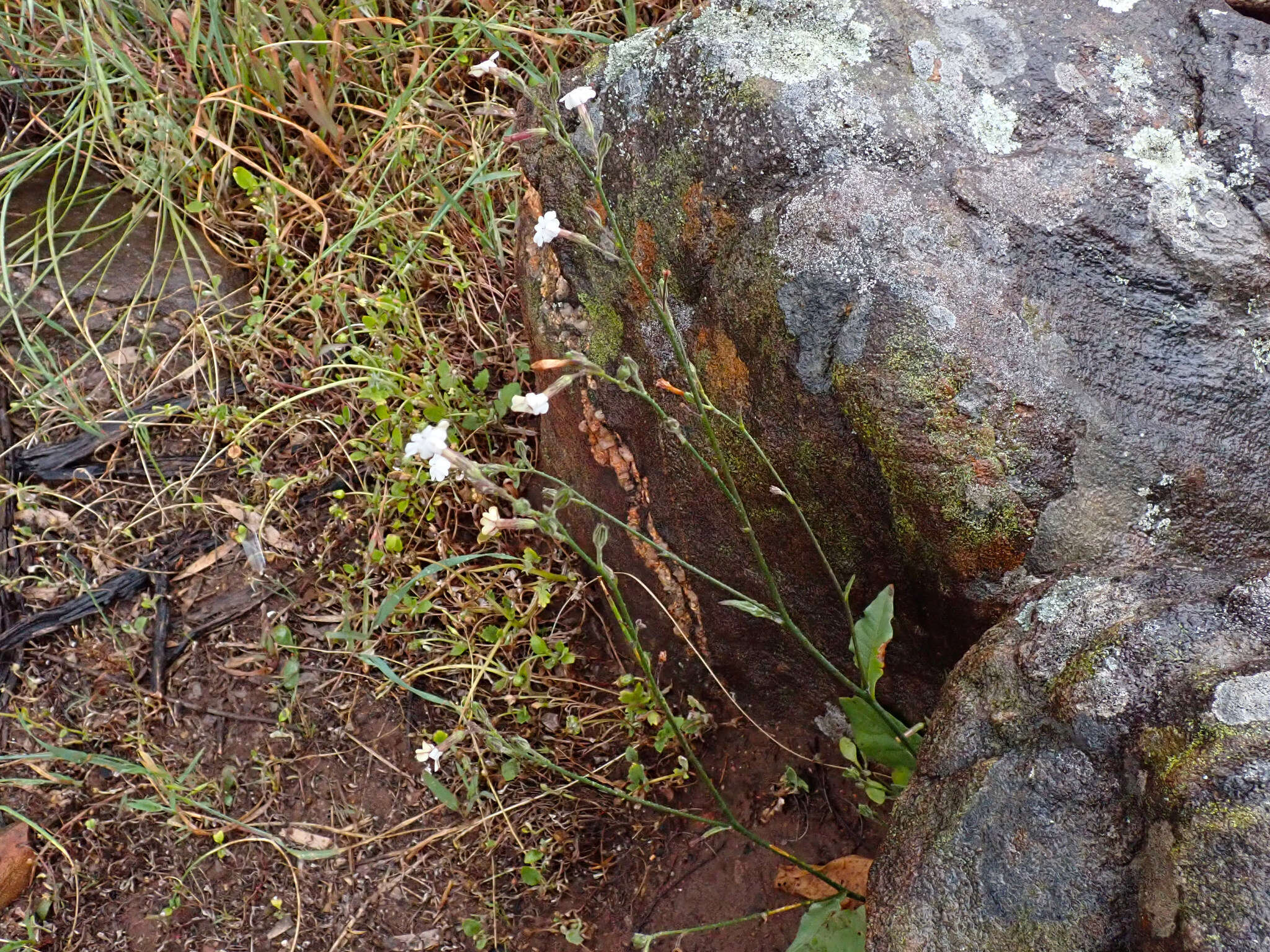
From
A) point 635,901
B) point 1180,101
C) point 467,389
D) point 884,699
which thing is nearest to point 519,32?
point 467,389

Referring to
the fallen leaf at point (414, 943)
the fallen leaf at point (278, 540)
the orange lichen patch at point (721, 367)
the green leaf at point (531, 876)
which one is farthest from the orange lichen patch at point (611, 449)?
the fallen leaf at point (414, 943)

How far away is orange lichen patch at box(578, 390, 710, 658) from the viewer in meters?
2.20

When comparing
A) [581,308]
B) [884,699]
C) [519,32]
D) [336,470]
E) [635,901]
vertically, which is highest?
[519,32]

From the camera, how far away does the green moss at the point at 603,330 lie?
207 centimetres

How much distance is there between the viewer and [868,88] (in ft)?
5.97

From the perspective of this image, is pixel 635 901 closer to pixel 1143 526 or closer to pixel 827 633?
pixel 827 633

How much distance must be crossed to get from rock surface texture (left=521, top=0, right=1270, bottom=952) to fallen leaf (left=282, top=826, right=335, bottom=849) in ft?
3.73

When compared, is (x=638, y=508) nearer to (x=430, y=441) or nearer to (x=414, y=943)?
(x=430, y=441)

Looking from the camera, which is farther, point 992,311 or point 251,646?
point 251,646

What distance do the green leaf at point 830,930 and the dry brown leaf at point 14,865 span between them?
72.2 inches

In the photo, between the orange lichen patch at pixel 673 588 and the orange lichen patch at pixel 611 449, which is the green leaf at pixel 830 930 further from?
the orange lichen patch at pixel 611 449

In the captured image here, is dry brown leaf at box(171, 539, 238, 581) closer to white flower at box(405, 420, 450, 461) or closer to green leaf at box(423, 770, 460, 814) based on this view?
green leaf at box(423, 770, 460, 814)

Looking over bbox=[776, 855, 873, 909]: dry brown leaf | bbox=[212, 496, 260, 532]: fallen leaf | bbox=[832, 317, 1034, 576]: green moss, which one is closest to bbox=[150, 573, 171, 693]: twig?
bbox=[212, 496, 260, 532]: fallen leaf

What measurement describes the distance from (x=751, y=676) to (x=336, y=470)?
4.19ft
